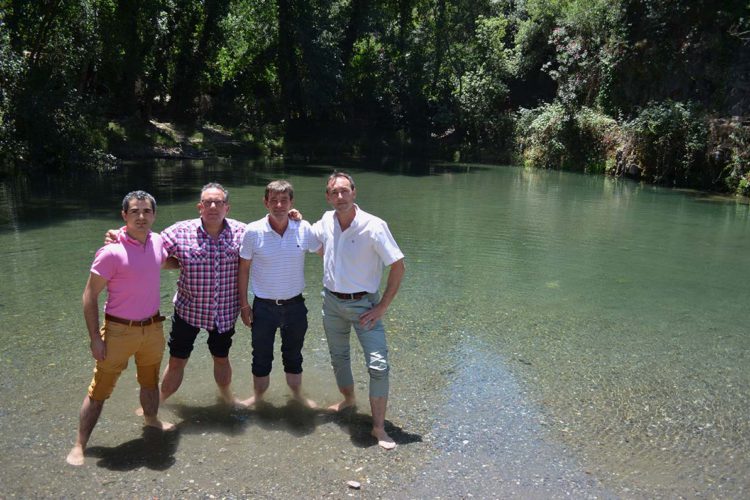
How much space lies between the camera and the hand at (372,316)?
4.32 metres

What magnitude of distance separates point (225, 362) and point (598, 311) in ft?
14.9

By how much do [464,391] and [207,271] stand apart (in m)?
2.22

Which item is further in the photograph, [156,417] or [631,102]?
[631,102]

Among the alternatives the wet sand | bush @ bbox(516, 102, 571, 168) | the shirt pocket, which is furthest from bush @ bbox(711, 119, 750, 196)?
the shirt pocket

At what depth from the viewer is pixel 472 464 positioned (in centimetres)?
423

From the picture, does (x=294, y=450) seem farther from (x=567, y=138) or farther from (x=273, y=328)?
(x=567, y=138)

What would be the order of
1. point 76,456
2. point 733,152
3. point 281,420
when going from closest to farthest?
point 76,456
point 281,420
point 733,152

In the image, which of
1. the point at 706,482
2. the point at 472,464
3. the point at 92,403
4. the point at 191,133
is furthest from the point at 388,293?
the point at 191,133

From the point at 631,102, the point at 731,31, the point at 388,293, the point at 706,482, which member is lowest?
the point at 706,482

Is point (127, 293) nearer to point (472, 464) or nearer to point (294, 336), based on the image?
point (294, 336)

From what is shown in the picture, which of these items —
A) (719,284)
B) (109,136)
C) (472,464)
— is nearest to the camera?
(472,464)

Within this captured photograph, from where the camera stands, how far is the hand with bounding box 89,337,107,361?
391cm

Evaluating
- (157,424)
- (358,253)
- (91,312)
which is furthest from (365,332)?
(91,312)

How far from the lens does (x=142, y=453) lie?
4.22 meters
